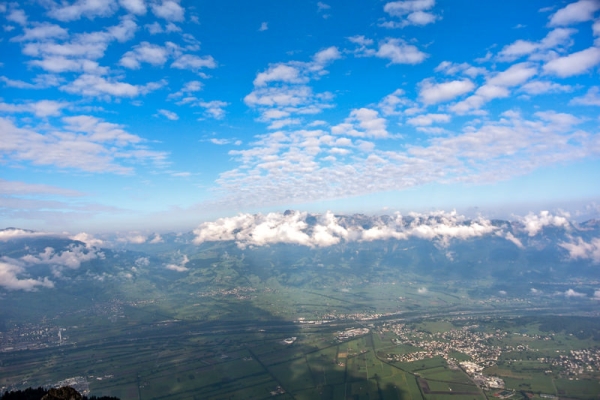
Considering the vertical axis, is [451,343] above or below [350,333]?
above

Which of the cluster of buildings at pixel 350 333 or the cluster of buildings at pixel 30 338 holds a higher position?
the cluster of buildings at pixel 30 338

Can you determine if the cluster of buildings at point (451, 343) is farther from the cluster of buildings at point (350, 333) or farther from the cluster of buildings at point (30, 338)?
the cluster of buildings at point (30, 338)

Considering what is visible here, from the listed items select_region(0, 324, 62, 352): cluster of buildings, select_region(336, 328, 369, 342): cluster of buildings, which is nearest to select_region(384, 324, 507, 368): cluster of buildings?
select_region(336, 328, 369, 342): cluster of buildings

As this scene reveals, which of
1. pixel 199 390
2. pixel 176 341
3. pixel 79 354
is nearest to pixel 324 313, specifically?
pixel 176 341

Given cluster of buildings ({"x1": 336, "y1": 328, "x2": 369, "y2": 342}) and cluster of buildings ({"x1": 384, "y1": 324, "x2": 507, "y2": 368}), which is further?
cluster of buildings ({"x1": 336, "y1": 328, "x2": 369, "y2": 342})

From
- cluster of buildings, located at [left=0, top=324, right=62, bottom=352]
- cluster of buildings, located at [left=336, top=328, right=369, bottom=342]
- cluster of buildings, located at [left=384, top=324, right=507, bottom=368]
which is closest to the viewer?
cluster of buildings, located at [left=384, top=324, right=507, bottom=368]

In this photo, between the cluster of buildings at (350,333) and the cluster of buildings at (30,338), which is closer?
Result: the cluster of buildings at (350,333)

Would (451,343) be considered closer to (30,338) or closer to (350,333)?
(350,333)

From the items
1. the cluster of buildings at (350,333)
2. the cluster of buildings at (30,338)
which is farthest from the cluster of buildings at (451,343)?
the cluster of buildings at (30,338)

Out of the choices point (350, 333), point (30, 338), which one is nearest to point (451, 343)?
point (350, 333)

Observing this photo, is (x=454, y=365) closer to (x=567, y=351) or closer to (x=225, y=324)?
(x=567, y=351)

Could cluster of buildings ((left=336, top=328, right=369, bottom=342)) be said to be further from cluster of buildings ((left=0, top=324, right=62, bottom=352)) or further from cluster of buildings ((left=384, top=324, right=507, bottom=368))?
cluster of buildings ((left=0, top=324, right=62, bottom=352))

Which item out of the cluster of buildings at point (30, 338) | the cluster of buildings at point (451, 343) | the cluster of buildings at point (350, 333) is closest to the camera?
the cluster of buildings at point (451, 343)
